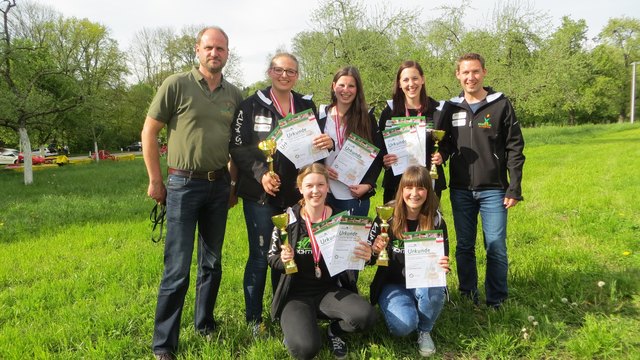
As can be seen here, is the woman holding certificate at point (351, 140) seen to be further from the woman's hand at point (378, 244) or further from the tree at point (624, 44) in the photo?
the tree at point (624, 44)

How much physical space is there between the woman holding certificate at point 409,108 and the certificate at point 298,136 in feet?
2.75

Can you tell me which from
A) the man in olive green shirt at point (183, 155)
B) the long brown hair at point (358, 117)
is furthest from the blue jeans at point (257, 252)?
the long brown hair at point (358, 117)

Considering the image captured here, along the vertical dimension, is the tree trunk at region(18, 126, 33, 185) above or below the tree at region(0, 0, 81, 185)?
below

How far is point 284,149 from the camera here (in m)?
3.57

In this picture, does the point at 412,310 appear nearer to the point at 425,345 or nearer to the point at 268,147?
the point at 425,345

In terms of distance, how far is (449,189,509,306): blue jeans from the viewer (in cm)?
402

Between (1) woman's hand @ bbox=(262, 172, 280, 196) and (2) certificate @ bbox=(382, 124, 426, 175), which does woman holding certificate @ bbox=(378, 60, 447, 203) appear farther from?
(1) woman's hand @ bbox=(262, 172, 280, 196)

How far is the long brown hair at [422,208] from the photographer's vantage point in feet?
11.9

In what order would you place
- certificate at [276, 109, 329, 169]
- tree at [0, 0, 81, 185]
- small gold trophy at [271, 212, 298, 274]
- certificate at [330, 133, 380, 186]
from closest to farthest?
small gold trophy at [271, 212, 298, 274], certificate at [276, 109, 329, 169], certificate at [330, 133, 380, 186], tree at [0, 0, 81, 185]

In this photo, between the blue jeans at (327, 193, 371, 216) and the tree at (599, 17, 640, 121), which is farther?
the tree at (599, 17, 640, 121)

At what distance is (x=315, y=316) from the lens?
3.47m

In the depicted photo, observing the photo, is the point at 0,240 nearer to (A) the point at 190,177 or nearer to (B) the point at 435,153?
(A) the point at 190,177

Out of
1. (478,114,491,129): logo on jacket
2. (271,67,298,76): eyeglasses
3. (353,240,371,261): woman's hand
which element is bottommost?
(353,240,371,261): woman's hand

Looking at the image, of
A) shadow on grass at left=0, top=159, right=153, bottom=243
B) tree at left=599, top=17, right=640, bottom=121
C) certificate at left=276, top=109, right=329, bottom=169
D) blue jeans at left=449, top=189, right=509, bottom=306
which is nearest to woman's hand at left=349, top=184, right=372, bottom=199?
certificate at left=276, top=109, right=329, bottom=169
